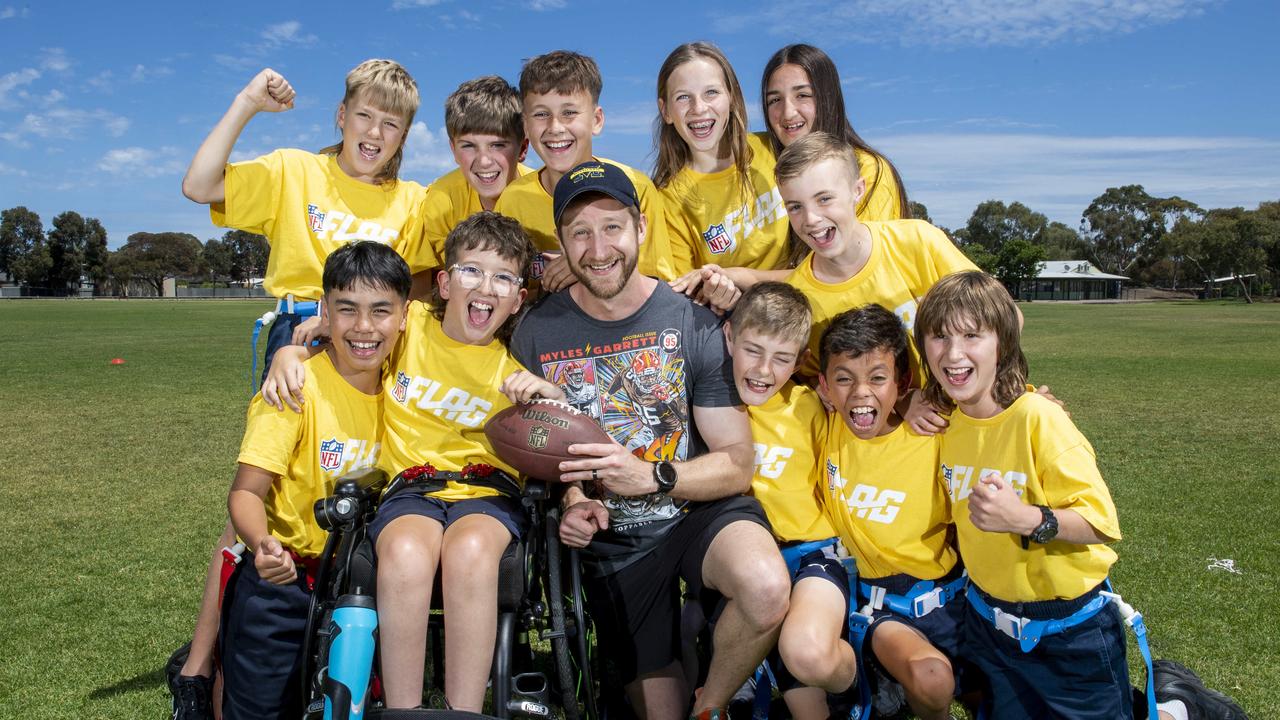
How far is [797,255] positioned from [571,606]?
2022 millimetres

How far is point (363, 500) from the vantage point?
319 cm

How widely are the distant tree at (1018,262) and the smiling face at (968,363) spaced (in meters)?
93.9

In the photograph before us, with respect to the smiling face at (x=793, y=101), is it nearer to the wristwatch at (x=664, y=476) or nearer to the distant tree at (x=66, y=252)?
the wristwatch at (x=664, y=476)

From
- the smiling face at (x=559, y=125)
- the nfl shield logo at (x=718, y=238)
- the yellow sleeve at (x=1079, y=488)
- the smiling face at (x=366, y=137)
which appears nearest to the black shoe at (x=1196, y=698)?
the yellow sleeve at (x=1079, y=488)

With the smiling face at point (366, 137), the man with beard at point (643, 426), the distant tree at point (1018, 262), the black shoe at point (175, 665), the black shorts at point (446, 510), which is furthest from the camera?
the distant tree at point (1018, 262)

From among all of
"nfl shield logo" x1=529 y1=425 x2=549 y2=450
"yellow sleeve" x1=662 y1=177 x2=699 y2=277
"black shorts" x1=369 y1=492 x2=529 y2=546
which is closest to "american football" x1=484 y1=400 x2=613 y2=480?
"nfl shield logo" x1=529 y1=425 x2=549 y2=450

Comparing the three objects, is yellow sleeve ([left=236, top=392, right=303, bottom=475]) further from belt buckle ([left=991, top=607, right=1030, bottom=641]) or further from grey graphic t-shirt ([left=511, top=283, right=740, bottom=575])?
belt buckle ([left=991, top=607, right=1030, bottom=641])

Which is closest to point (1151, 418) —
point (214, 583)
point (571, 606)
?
point (571, 606)

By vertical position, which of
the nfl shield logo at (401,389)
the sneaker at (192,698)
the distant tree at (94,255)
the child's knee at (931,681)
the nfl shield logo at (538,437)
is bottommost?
the sneaker at (192,698)

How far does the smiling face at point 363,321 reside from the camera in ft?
11.7

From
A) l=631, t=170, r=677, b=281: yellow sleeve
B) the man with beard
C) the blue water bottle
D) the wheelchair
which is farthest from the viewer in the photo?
l=631, t=170, r=677, b=281: yellow sleeve

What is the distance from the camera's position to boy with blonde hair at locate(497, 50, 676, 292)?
416 cm

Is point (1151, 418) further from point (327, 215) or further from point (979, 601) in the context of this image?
point (327, 215)

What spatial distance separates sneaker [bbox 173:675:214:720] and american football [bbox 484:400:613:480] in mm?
1708
